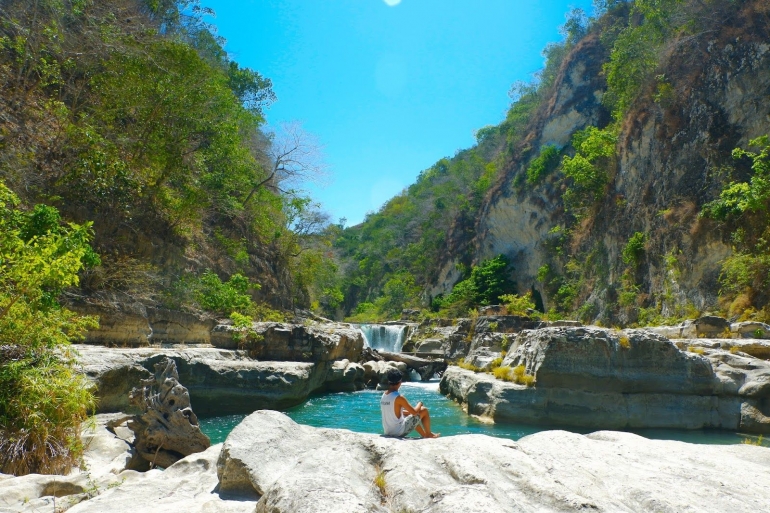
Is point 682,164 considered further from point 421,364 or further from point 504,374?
point 504,374

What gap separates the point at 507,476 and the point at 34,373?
16.6ft

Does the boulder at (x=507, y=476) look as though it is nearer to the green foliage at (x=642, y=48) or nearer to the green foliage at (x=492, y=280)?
the green foliage at (x=642, y=48)

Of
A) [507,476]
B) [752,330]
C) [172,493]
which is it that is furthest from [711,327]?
[172,493]

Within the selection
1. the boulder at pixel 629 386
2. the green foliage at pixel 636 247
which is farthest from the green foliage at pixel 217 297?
the green foliage at pixel 636 247

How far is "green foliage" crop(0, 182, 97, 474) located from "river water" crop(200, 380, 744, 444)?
3890 millimetres

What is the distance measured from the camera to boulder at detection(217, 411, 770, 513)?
2713 millimetres

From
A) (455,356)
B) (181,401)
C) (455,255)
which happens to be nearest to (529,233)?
(455,255)

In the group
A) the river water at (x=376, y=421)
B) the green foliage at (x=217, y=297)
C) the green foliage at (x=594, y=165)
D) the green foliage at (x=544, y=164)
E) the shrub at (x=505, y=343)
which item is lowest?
the river water at (x=376, y=421)

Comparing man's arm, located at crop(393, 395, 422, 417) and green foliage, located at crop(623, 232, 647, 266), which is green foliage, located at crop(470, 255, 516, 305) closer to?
green foliage, located at crop(623, 232, 647, 266)

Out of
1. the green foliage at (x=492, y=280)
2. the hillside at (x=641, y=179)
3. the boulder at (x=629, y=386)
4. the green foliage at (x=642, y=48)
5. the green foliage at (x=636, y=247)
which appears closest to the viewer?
the boulder at (x=629, y=386)

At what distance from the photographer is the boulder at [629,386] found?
388 inches

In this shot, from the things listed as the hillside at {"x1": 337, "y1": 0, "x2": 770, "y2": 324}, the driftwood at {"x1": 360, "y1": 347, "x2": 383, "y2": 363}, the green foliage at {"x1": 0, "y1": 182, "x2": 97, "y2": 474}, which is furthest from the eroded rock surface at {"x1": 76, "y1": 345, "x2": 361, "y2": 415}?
the hillside at {"x1": 337, "y1": 0, "x2": 770, "y2": 324}

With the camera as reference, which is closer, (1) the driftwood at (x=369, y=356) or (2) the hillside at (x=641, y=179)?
(2) the hillside at (x=641, y=179)

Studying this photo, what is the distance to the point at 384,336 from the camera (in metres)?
30.3
